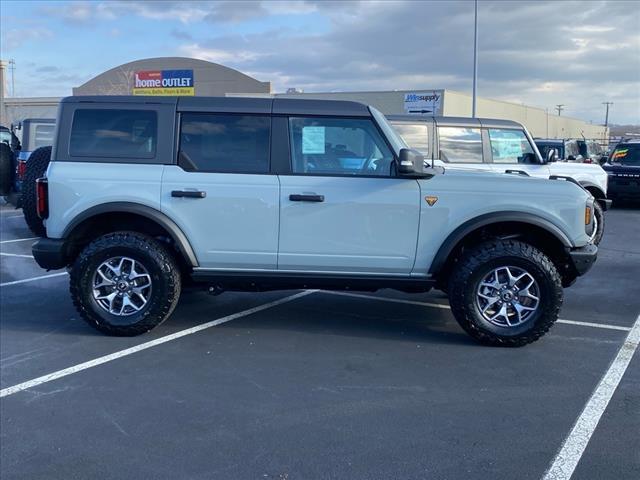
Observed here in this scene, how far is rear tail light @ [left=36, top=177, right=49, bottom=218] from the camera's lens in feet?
18.7

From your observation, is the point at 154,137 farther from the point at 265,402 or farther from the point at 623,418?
the point at 623,418

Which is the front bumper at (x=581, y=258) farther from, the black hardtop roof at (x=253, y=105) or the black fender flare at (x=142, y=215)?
the black fender flare at (x=142, y=215)

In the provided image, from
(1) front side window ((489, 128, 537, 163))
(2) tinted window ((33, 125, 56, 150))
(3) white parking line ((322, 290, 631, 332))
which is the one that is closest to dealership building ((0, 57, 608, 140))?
(2) tinted window ((33, 125, 56, 150))

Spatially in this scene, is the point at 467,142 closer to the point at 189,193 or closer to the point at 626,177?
the point at 189,193

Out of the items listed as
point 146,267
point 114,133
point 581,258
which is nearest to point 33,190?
Result: point 114,133

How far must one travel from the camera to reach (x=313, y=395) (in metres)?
4.65

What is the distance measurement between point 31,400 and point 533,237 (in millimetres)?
4197

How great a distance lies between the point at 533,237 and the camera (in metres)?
5.86

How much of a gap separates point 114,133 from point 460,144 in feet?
19.9

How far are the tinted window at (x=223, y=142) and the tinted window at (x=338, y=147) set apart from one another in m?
0.28

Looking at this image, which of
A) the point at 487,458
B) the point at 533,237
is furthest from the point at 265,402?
the point at 533,237

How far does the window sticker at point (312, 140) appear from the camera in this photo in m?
5.78

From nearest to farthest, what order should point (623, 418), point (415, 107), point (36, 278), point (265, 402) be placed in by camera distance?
point (623, 418) < point (265, 402) < point (36, 278) < point (415, 107)

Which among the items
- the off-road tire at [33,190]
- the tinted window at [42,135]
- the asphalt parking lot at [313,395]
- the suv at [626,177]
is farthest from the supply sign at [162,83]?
the asphalt parking lot at [313,395]
